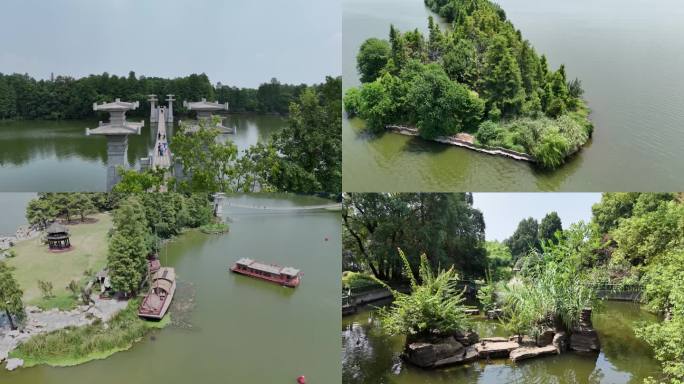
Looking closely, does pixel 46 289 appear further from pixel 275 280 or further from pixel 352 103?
pixel 352 103

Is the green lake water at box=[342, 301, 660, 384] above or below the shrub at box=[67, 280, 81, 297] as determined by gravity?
below

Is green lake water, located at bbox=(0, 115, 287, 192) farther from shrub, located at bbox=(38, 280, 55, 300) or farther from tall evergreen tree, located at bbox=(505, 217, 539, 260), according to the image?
tall evergreen tree, located at bbox=(505, 217, 539, 260)

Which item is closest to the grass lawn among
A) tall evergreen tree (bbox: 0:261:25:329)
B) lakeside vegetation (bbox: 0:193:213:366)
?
lakeside vegetation (bbox: 0:193:213:366)

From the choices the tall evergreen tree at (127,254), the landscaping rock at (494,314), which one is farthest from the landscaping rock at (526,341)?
the tall evergreen tree at (127,254)

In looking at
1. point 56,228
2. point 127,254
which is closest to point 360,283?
point 127,254

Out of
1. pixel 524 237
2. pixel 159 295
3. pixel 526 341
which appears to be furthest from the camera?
pixel 524 237

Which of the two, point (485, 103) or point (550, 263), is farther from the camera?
point (485, 103)

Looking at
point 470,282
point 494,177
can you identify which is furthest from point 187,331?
point 494,177
